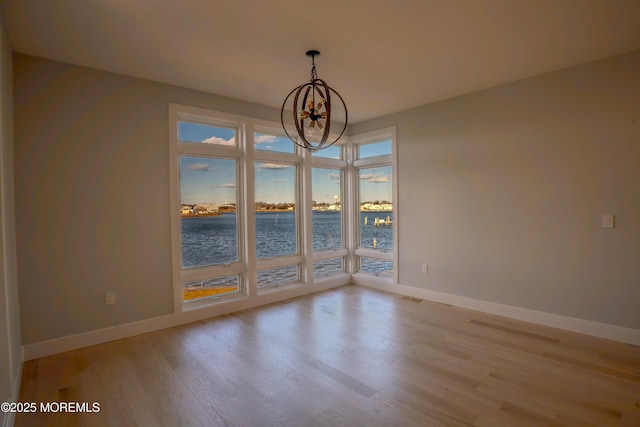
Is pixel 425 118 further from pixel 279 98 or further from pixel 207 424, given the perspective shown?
pixel 207 424

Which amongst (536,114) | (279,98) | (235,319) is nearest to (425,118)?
(536,114)

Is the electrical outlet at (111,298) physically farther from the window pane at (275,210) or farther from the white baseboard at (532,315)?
the white baseboard at (532,315)

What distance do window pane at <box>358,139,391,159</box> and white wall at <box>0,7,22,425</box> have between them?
14.8 ft

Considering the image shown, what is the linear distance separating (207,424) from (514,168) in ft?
13.1

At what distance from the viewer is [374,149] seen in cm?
559

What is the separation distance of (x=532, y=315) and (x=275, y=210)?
356 centimetres

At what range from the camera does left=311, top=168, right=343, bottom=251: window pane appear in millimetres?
5457

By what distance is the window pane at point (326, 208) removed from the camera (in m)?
5.46

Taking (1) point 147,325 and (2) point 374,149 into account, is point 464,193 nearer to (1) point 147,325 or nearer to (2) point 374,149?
(2) point 374,149

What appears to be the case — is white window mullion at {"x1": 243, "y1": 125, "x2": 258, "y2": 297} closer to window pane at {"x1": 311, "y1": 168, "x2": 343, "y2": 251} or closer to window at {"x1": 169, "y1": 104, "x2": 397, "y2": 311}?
window at {"x1": 169, "y1": 104, "x2": 397, "y2": 311}

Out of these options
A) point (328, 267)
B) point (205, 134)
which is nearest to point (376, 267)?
point (328, 267)

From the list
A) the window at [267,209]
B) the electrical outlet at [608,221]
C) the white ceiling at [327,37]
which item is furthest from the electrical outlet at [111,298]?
the electrical outlet at [608,221]

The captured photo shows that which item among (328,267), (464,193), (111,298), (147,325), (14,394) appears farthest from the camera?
(328,267)

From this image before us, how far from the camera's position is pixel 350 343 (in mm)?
3264
